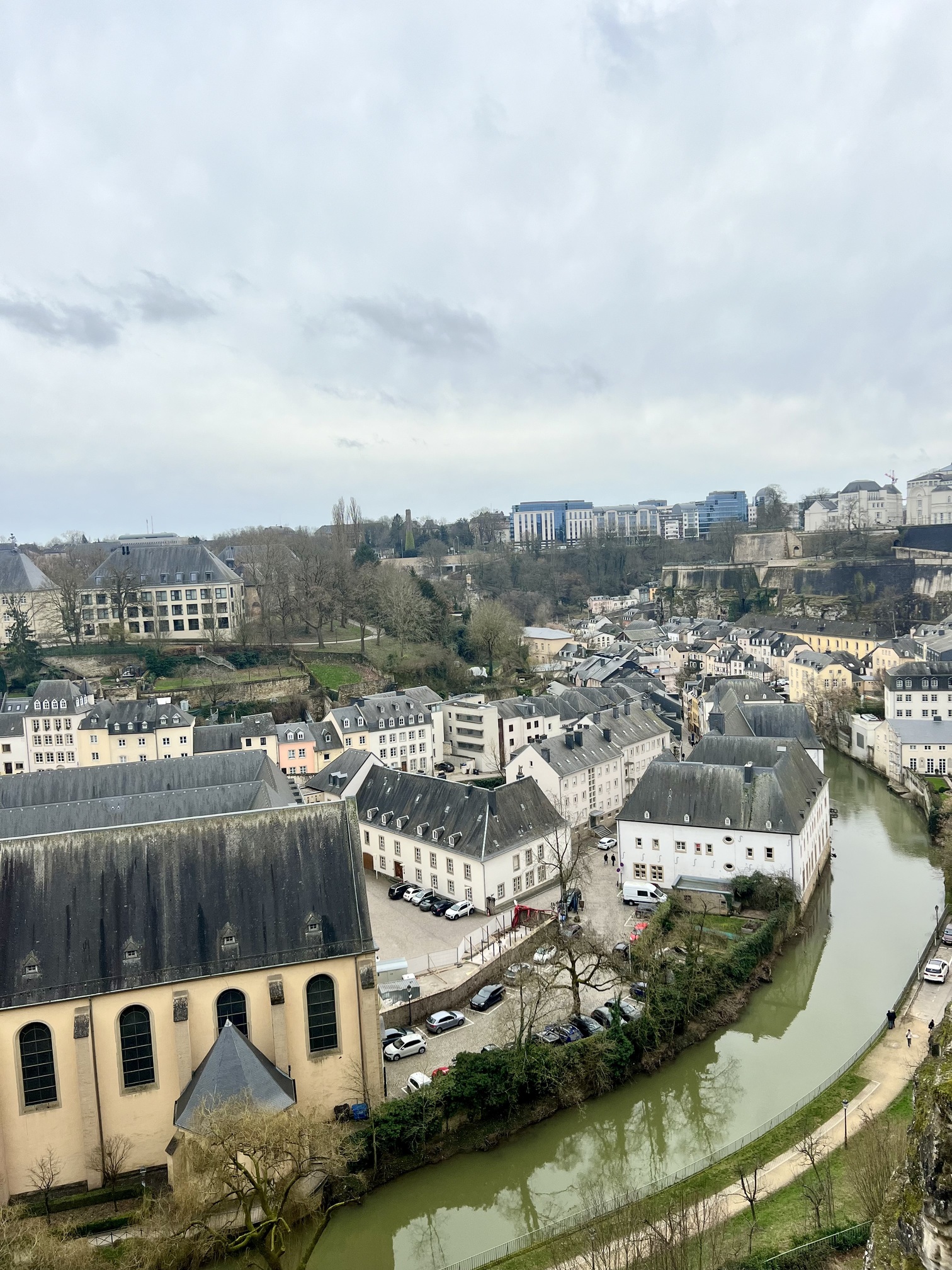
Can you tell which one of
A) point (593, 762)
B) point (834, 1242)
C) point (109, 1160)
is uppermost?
point (593, 762)

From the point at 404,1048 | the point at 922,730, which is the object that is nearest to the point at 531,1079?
the point at 404,1048

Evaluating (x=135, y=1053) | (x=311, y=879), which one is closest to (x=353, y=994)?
(x=311, y=879)

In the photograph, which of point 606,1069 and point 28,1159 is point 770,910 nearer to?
point 606,1069

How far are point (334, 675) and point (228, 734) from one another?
12.6 m

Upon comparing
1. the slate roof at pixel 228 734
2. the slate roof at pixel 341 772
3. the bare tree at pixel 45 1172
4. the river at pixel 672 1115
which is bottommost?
the river at pixel 672 1115

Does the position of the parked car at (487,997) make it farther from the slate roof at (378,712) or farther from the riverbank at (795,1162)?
the slate roof at (378,712)

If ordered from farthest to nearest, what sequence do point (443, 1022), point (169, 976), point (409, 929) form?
point (409, 929)
point (443, 1022)
point (169, 976)

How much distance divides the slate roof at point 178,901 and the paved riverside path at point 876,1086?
22.9ft

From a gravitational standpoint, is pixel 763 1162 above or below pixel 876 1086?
below

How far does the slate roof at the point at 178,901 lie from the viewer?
14.8 m

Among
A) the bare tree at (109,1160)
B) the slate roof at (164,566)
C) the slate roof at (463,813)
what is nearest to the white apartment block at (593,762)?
the slate roof at (463,813)

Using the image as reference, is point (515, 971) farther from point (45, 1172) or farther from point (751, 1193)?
point (45, 1172)

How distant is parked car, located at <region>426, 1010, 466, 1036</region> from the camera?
18953 millimetres

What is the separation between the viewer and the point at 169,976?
1504 centimetres
